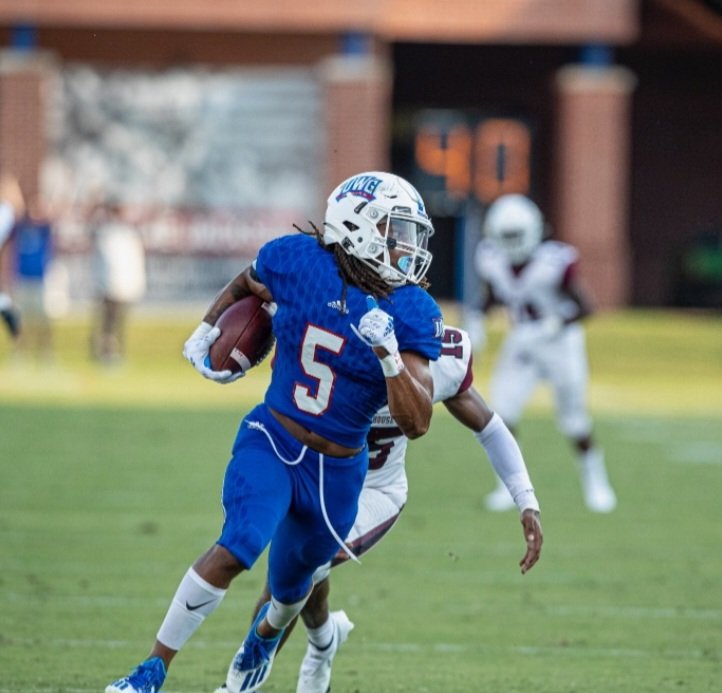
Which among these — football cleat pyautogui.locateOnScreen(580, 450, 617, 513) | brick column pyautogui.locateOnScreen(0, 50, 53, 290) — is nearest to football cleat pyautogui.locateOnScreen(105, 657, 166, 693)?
football cleat pyautogui.locateOnScreen(580, 450, 617, 513)

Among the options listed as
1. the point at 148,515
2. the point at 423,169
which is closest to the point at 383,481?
the point at 148,515

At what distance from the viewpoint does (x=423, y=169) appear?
25688 mm

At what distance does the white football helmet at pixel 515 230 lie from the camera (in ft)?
37.8

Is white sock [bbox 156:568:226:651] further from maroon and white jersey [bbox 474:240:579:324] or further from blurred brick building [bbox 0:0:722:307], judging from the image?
blurred brick building [bbox 0:0:722:307]

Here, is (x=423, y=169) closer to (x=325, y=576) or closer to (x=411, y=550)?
(x=411, y=550)

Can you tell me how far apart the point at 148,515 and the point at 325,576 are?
15.5 feet

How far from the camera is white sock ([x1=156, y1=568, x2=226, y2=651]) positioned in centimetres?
521

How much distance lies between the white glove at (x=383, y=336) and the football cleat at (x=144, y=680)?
1037 millimetres

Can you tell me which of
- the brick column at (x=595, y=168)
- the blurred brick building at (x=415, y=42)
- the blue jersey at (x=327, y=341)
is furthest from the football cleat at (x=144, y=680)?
the brick column at (x=595, y=168)

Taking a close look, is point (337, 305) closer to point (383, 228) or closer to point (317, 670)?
point (383, 228)

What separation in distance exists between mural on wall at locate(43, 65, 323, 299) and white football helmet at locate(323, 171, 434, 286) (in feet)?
68.0

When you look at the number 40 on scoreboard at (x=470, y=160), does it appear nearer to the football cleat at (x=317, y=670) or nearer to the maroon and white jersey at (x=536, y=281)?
the maroon and white jersey at (x=536, y=281)

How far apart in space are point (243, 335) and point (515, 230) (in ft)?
19.7

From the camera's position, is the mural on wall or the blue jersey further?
the mural on wall
